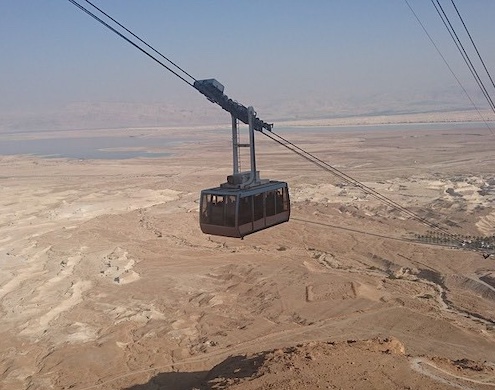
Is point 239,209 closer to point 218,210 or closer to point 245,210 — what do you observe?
point 245,210

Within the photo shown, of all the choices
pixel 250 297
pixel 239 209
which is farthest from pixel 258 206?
pixel 250 297

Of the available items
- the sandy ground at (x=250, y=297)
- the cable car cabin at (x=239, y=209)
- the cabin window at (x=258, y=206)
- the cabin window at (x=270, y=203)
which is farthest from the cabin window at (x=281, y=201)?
the sandy ground at (x=250, y=297)

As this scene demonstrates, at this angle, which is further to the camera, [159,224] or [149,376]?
[159,224]

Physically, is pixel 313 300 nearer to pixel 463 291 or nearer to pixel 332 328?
pixel 332 328

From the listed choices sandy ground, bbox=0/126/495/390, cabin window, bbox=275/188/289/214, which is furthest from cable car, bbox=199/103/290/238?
sandy ground, bbox=0/126/495/390

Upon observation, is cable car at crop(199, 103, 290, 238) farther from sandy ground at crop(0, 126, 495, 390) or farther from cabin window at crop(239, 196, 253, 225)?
sandy ground at crop(0, 126, 495, 390)

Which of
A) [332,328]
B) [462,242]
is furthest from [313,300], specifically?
[462,242]
